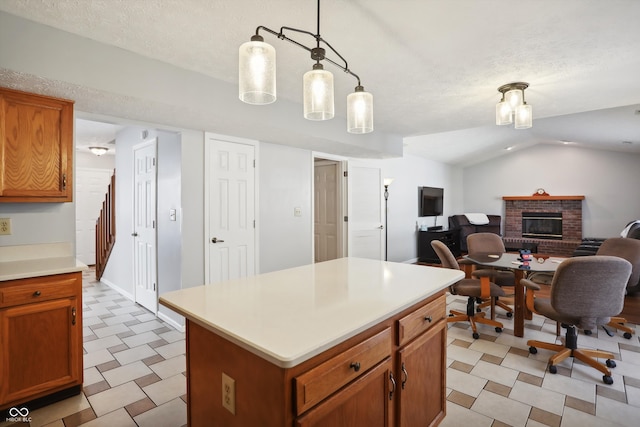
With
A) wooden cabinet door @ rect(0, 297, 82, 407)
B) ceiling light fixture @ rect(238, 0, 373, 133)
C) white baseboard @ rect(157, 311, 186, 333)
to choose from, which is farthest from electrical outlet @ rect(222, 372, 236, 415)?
white baseboard @ rect(157, 311, 186, 333)

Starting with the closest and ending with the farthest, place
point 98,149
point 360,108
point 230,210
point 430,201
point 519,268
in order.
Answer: point 360,108, point 519,268, point 230,210, point 98,149, point 430,201

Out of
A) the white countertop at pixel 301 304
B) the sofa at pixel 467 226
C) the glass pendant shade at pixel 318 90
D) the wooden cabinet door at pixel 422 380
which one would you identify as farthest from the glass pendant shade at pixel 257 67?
the sofa at pixel 467 226

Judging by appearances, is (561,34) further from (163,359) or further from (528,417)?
(163,359)

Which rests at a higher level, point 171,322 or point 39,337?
point 39,337

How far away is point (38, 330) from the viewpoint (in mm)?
2066

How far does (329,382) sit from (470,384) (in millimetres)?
1833

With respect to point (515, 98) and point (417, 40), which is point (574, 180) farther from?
point (417, 40)

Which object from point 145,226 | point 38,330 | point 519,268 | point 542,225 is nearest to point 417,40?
point 519,268

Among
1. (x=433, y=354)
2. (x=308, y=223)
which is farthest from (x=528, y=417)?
(x=308, y=223)

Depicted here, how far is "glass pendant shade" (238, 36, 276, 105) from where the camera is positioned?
1.19 metres

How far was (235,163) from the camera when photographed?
12.0ft

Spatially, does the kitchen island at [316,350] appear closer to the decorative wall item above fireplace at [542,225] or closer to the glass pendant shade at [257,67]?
the glass pendant shade at [257,67]

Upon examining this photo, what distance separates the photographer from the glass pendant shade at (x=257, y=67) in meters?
1.19

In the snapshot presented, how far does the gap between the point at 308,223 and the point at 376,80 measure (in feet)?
7.54
